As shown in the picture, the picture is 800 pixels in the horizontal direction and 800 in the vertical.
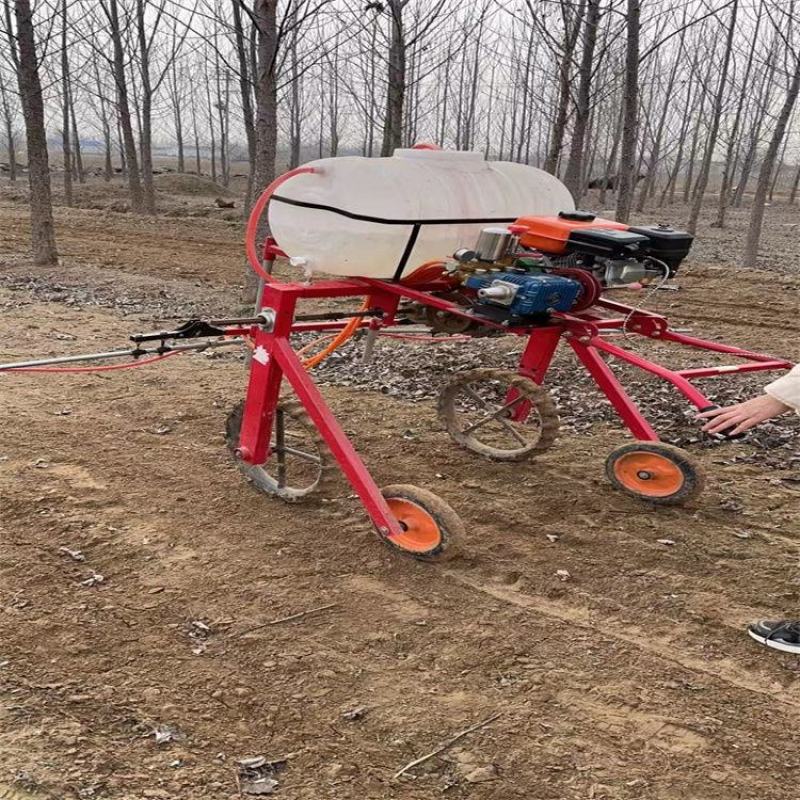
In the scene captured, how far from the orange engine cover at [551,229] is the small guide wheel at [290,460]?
1233 millimetres

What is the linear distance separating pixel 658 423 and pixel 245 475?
261 cm

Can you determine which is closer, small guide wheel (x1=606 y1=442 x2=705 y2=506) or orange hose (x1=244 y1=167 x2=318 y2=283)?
orange hose (x1=244 y1=167 x2=318 y2=283)

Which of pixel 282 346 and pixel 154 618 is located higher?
pixel 282 346

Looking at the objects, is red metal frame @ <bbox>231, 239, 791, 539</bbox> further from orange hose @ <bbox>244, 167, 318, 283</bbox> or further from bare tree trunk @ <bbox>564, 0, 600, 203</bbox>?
bare tree trunk @ <bbox>564, 0, 600, 203</bbox>

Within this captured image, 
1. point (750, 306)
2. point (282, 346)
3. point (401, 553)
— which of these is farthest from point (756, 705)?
point (750, 306)

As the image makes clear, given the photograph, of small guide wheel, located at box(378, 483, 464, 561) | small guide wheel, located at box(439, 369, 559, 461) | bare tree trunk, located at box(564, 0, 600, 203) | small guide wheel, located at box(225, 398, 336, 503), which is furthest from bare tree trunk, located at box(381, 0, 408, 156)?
small guide wheel, located at box(378, 483, 464, 561)

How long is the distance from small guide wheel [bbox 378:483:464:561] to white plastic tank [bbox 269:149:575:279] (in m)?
1.02

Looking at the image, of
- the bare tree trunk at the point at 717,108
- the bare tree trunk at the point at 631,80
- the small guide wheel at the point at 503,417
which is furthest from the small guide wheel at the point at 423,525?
the bare tree trunk at the point at 717,108

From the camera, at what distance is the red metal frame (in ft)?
10.5

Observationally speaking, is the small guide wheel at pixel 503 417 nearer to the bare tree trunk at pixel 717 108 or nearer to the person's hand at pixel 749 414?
the person's hand at pixel 749 414

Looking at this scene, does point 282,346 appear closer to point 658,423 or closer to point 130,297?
point 658,423

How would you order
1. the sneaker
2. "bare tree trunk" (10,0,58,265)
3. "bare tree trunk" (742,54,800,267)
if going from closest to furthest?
the sneaker
"bare tree trunk" (10,0,58,265)
"bare tree trunk" (742,54,800,267)

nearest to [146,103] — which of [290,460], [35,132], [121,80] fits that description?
[121,80]

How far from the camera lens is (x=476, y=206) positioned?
11.6 ft
